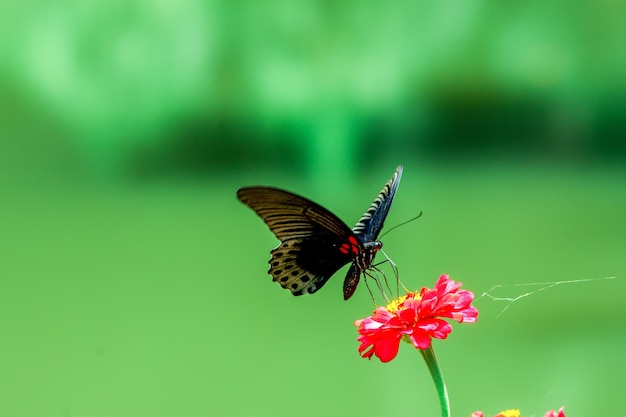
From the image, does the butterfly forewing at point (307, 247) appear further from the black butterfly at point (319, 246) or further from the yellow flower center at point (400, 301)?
the yellow flower center at point (400, 301)

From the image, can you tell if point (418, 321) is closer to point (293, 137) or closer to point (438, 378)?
point (438, 378)

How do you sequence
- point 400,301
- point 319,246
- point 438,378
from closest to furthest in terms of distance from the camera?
point 438,378 < point 400,301 < point 319,246

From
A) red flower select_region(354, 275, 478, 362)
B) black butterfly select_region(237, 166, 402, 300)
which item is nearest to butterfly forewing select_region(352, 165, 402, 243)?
black butterfly select_region(237, 166, 402, 300)

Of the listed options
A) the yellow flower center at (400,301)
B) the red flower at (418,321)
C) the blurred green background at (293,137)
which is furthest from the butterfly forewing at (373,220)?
the blurred green background at (293,137)

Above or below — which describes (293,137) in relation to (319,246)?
above

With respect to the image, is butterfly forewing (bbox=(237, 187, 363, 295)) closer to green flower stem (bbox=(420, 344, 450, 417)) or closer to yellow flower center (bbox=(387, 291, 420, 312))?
yellow flower center (bbox=(387, 291, 420, 312))

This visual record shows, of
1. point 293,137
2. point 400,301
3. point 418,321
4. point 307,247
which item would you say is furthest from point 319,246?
point 293,137
